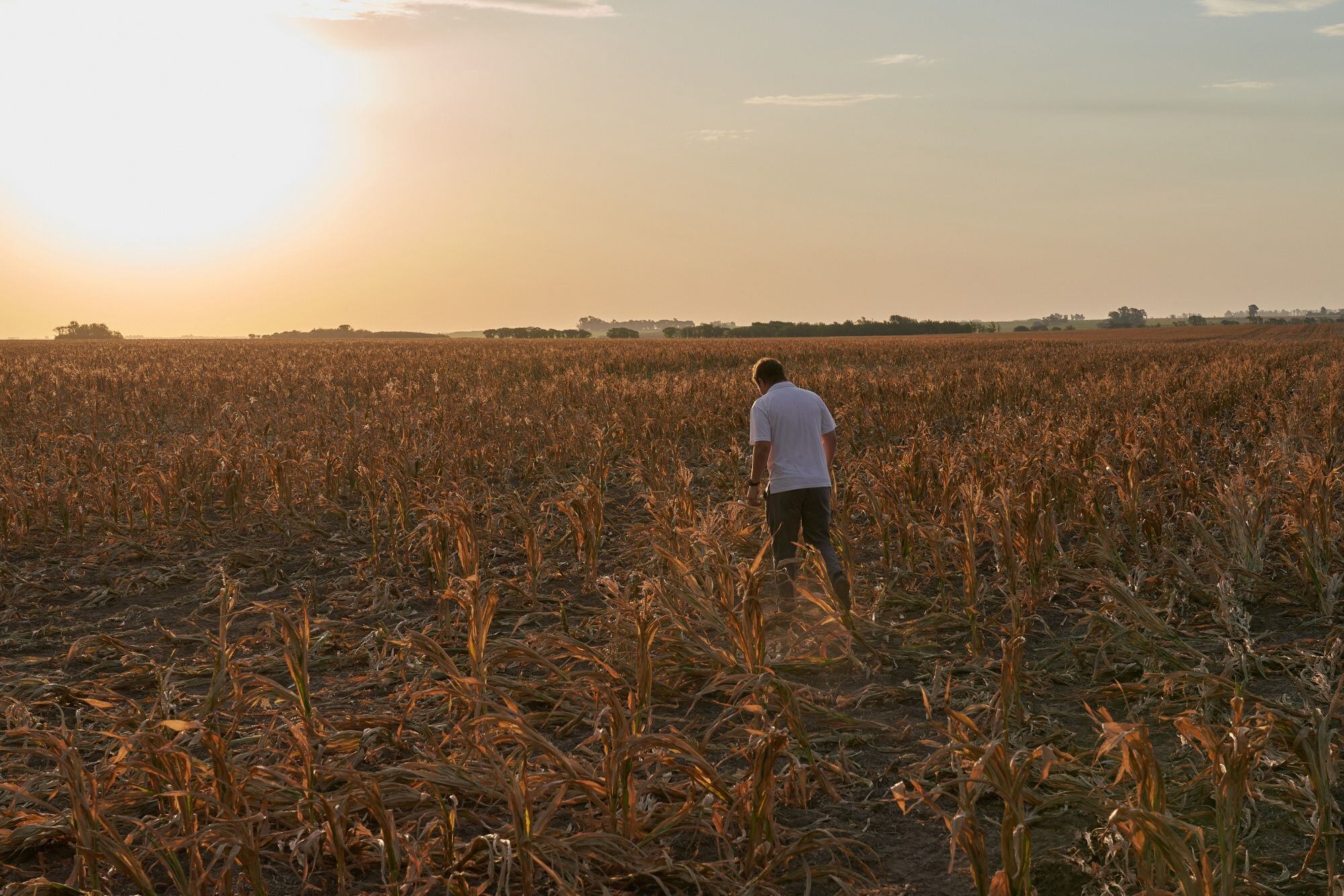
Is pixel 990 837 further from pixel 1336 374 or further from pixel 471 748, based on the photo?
pixel 1336 374

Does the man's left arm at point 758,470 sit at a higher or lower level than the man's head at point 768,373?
lower

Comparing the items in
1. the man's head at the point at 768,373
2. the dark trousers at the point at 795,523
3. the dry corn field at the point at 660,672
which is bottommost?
the dry corn field at the point at 660,672

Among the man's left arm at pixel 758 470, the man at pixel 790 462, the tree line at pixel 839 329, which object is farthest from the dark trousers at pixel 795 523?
the tree line at pixel 839 329

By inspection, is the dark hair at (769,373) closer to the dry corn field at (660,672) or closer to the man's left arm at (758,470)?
the man's left arm at (758,470)

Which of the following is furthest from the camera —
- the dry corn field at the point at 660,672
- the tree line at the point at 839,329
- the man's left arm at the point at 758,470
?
the tree line at the point at 839,329

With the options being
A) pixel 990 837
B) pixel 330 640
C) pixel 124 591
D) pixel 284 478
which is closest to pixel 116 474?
pixel 284 478

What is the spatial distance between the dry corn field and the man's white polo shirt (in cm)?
61

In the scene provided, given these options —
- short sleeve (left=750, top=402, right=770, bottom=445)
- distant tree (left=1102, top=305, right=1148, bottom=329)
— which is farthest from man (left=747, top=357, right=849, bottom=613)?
distant tree (left=1102, top=305, right=1148, bottom=329)

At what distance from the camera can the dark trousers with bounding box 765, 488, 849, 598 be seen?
6797mm

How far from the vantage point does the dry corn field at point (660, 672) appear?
10.9ft

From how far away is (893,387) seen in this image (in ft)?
57.5

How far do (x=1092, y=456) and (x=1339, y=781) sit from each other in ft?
18.5

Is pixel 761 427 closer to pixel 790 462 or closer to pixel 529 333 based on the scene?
pixel 790 462

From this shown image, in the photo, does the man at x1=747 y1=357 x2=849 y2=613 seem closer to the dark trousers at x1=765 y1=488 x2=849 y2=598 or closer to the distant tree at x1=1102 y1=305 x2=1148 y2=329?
the dark trousers at x1=765 y1=488 x2=849 y2=598
